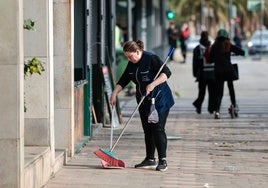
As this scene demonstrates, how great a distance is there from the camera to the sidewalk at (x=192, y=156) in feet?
30.0

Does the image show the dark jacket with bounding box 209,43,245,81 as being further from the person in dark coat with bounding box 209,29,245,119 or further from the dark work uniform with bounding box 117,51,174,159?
the dark work uniform with bounding box 117,51,174,159

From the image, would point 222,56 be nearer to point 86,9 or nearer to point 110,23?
point 110,23

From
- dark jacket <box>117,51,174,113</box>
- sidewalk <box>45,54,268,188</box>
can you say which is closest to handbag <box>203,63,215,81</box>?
sidewalk <box>45,54,268,188</box>

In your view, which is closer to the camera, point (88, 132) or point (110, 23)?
point (88, 132)

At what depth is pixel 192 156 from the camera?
11.1 m

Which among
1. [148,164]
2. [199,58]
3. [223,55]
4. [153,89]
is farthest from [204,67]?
[153,89]

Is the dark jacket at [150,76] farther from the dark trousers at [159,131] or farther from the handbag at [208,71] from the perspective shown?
the handbag at [208,71]

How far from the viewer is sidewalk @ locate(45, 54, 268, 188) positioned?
9148 mm

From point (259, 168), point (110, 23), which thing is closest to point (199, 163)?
point (259, 168)

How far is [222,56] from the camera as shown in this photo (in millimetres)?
15586

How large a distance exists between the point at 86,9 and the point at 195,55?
4809 millimetres

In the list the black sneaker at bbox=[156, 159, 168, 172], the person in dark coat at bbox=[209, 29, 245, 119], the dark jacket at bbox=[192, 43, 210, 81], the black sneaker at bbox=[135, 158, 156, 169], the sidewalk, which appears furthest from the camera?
the dark jacket at bbox=[192, 43, 210, 81]

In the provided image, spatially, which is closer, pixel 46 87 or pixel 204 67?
pixel 46 87

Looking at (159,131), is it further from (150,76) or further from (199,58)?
(199,58)
